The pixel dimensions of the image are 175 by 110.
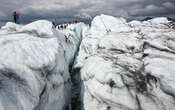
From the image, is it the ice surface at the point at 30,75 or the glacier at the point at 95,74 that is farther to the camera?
the glacier at the point at 95,74

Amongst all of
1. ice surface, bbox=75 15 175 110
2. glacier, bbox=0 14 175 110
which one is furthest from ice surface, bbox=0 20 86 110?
ice surface, bbox=75 15 175 110

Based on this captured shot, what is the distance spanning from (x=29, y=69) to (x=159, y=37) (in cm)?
701

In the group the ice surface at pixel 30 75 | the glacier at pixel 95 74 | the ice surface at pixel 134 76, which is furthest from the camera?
the ice surface at pixel 134 76

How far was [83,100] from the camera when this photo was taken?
612 cm

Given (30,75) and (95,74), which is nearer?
(30,75)

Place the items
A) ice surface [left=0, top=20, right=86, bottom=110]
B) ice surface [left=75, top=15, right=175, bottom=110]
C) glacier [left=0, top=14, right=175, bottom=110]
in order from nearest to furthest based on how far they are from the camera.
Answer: ice surface [left=0, top=20, right=86, bottom=110] → glacier [left=0, top=14, right=175, bottom=110] → ice surface [left=75, top=15, right=175, bottom=110]

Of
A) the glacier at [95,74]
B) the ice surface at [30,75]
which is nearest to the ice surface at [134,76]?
the glacier at [95,74]

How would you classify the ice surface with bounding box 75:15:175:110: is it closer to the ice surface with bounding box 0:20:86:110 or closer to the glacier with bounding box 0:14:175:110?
the glacier with bounding box 0:14:175:110

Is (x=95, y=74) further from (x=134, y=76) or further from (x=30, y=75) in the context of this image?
(x=30, y=75)

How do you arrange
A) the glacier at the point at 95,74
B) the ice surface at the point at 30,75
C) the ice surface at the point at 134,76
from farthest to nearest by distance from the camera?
the ice surface at the point at 134,76
the glacier at the point at 95,74
the ice surface at the point at 30,75

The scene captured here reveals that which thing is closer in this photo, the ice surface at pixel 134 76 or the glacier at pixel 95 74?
the glacier at pixel 95 74

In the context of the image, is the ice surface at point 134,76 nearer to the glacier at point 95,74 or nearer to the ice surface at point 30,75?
the glacier at point 95,74

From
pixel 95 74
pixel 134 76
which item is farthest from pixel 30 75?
pixel 134 76

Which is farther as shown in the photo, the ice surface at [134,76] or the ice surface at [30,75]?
the ice surface at [134,76]
